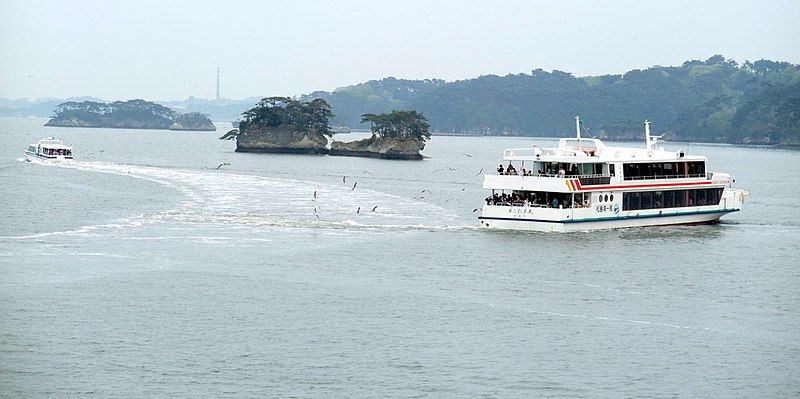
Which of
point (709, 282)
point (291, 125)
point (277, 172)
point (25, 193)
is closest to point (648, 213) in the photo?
point (709, 282)

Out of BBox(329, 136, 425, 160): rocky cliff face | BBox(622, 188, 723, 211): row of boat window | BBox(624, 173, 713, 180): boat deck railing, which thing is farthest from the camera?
BBox(329, 136, 425, 160): rocky cliff face

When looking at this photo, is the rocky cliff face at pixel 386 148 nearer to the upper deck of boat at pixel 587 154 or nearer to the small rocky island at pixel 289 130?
the small rocky island at pixel 289 130

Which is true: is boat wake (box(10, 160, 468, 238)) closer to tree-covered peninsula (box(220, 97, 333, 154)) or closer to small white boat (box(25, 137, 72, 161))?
small white boat (box(25, 137, 72, 161))

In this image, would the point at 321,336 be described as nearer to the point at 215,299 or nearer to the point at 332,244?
the point at 215,299

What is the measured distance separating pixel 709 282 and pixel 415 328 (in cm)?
1457

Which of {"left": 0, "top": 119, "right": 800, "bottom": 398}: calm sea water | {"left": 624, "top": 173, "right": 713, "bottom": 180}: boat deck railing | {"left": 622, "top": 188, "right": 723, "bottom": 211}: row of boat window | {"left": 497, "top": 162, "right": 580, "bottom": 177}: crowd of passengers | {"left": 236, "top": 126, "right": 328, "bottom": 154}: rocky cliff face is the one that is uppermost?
{"left": 236, "top": 126, "right": 328, "bottom": 154}: rocky cliff face

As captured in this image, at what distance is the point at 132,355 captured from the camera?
29.5 meters

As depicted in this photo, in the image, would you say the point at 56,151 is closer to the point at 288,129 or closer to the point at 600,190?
the point at 288,129

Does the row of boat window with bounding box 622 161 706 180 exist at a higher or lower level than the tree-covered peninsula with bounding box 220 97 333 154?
lower

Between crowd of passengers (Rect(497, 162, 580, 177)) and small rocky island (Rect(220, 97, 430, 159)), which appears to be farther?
small rocky island (Rect(220, 97, 430, 159))

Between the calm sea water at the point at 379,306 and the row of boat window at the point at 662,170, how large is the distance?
3.32 metres

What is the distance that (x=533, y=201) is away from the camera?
55.9m

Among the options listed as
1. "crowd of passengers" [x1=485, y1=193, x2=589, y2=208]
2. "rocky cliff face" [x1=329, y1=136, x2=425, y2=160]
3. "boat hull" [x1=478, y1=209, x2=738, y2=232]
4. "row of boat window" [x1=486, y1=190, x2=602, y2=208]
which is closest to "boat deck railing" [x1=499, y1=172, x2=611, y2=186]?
"row of boat window" [x1=486, y1=190, x2=602, y2=208]

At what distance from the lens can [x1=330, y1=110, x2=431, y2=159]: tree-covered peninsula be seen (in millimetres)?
147875
